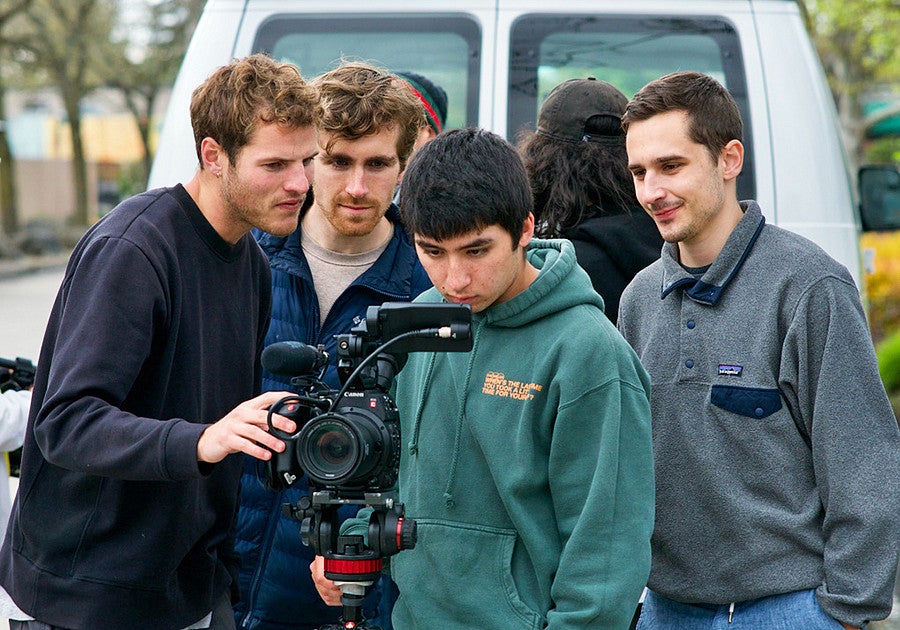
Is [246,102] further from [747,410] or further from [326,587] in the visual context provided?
[747,410]

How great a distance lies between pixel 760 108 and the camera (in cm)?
406

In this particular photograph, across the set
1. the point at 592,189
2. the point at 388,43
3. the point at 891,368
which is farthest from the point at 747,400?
the point at 891,368

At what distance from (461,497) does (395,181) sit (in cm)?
106

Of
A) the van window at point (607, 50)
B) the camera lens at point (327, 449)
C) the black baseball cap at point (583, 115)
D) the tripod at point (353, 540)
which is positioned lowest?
the tripod at point (353, 540)

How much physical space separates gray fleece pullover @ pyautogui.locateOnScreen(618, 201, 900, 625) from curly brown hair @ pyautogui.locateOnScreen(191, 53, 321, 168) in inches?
37.0

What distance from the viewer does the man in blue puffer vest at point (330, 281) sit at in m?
3.04

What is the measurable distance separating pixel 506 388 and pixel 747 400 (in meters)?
0.53

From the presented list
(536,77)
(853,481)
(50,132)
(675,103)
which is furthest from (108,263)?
(50,132)

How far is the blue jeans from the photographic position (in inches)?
93.7

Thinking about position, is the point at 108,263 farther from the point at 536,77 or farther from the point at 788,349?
the point at 536,77

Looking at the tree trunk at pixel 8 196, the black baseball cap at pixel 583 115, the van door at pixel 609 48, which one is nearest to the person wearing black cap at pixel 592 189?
the black baseball cap at pixel 583 115

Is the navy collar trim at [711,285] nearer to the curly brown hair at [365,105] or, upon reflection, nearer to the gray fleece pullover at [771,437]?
the gray fleece pullover at [771,437]

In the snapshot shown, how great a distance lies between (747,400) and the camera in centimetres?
247

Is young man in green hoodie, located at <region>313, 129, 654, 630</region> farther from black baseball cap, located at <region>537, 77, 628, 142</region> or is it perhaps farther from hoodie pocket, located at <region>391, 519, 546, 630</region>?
black baseball cap, located at <region>537, 77, 628, 142</region>
